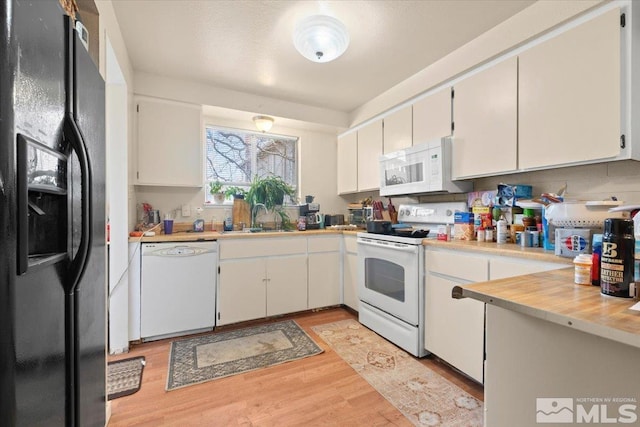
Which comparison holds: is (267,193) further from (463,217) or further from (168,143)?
(463,217)

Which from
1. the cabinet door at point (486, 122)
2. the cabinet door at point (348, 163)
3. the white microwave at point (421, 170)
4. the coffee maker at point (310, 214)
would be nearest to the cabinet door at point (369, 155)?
the cabinet door at point (348, 163)

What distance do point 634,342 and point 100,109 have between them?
1.80 meters

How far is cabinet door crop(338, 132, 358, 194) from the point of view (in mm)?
3520

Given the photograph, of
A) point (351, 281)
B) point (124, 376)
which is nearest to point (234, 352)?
point (124, 376)

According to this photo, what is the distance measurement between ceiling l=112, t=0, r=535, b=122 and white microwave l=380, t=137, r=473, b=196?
76 centimetres

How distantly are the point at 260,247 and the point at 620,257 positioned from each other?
96.3 inches

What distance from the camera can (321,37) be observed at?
1.80 m

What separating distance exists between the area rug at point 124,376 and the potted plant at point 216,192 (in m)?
1.65

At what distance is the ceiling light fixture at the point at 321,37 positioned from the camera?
5.73 ft

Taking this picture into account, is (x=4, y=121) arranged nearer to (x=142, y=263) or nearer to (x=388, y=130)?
(x=142, y=263)

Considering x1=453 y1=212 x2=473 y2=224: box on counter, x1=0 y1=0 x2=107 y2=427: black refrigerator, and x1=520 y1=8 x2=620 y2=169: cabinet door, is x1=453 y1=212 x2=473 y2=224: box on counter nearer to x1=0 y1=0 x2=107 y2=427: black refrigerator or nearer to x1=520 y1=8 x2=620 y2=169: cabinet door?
x1=520 y1=8 x2=620 y2=169: cabinet door

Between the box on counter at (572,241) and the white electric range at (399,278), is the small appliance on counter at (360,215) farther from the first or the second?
the box on counter at (572,241)

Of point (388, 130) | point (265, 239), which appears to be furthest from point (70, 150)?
point (388, 130)

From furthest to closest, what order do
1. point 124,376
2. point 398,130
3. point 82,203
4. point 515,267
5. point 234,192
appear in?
point 234,192 → point 398,130 → point 124,376 → point 515,267 → point 82,203
